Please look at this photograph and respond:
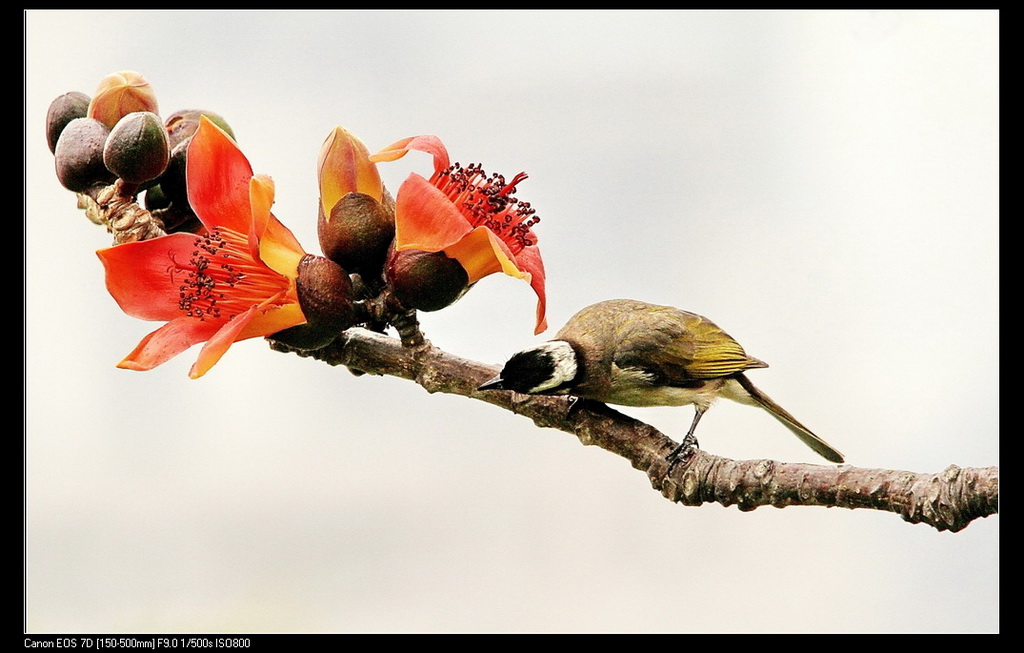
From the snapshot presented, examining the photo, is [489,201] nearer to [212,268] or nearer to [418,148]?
[418,148]

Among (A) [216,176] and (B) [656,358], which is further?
(B) [656,358]

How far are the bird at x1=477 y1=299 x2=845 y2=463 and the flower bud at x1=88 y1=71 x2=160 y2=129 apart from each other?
623 millimetres

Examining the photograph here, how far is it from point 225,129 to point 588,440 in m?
0.52

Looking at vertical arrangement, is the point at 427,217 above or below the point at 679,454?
above

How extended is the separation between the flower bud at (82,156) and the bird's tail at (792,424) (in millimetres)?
1015

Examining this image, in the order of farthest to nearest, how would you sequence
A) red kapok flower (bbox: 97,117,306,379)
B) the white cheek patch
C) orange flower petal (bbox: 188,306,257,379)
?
the white cheek patch < red kapok flower (bbox: 97,117,306,379) < orange flower petal (bbox: 188,306,257,379)

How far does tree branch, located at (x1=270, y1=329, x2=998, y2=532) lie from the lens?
79 cm

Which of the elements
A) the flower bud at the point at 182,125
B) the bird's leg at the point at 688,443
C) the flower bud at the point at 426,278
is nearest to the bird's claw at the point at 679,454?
the bird's leg at the point at 688,443

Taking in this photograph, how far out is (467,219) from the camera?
87 cm

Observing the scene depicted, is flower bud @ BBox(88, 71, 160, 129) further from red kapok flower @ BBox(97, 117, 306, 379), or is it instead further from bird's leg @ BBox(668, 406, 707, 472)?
bird's leg @ BBox(668, 406, 707, 472)

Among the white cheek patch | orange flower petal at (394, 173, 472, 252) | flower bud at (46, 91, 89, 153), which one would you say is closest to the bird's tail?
the white cheek patch

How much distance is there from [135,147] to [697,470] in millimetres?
646

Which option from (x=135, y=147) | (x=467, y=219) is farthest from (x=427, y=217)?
(x=135, y=147)

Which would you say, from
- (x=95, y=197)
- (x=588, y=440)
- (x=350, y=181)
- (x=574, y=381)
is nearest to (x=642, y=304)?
(x=574, y=381)
